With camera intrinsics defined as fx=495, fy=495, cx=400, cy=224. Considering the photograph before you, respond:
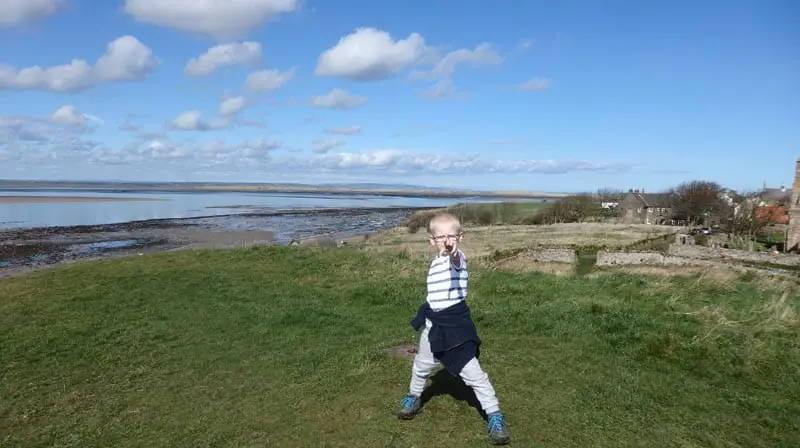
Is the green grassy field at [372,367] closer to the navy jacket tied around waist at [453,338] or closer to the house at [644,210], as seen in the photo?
the navy jacket tied around waist at [453,338]

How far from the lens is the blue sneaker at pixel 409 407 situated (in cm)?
557


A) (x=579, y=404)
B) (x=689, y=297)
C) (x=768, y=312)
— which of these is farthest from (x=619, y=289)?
(x=579, y=404)

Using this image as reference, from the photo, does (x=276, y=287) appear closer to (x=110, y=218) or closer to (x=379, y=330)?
(x=379, y=330)

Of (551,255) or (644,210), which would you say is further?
(644,210)

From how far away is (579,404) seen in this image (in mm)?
5988

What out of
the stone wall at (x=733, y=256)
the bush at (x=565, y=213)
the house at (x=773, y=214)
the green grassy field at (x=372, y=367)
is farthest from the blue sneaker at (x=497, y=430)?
the bush at (x=565, y=213)

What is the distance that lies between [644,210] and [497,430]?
91.9 m

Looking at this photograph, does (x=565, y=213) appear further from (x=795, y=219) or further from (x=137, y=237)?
(x=137, y=237)

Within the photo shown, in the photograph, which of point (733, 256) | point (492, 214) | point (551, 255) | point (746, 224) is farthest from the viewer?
point (492, 214)

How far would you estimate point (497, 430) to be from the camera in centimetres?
507

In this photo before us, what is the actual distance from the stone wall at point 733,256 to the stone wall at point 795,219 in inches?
417

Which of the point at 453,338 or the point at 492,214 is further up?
the point at 453,338

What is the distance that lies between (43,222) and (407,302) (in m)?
63.5

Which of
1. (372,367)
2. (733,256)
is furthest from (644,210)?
(372,367)
